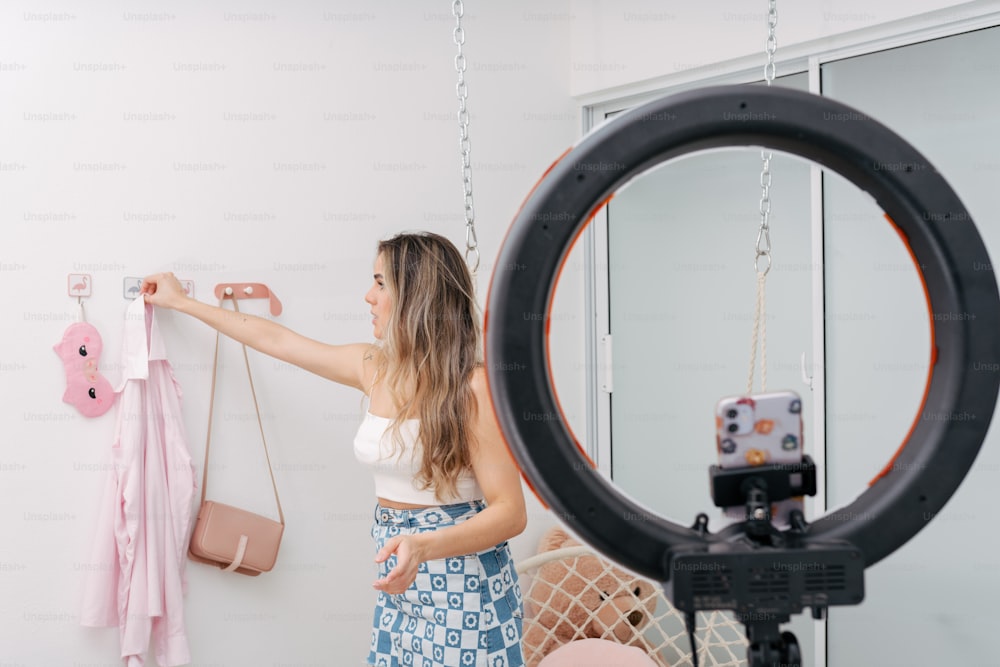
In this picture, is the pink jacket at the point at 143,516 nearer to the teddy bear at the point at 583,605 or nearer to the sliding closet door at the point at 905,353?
the teddy bear at the point at 583,605

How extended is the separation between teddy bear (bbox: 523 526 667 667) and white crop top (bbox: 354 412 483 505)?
2.84 feet

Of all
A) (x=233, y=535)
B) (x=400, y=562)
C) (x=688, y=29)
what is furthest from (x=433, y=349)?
(x=688, y=29)

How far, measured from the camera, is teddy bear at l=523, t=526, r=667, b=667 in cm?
248

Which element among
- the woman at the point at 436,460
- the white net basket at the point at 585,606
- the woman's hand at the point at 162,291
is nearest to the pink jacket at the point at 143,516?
the woman's hand at the point at 162,291

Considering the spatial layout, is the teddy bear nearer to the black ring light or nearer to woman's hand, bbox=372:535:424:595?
woman's hand, bbox=372:535:424:595

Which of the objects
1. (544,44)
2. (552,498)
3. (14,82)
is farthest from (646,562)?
(544,44)

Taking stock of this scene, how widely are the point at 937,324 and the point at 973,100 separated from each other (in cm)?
172

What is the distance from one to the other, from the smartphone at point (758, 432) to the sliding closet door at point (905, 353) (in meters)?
1.55

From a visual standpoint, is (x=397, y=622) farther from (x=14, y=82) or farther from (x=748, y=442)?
(x=14, y=82)

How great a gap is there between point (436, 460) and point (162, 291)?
32.4 inches

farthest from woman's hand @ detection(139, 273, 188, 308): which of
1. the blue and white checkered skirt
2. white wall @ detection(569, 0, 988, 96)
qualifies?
white wall @ detection(569, 0, 988, 96)

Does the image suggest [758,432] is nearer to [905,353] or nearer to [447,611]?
[447,611]

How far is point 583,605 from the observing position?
8.07 ft

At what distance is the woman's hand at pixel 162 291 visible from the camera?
1998 millimetres
